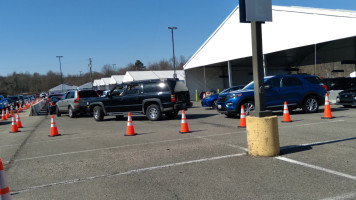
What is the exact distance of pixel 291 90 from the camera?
13.3 meters

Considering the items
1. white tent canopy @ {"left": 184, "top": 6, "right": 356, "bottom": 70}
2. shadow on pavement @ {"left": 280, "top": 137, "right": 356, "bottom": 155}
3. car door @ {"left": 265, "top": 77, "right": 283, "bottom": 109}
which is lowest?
shadow on pavement @ {"left": 280, "top": 137, "right": 356, "bottom": 155}

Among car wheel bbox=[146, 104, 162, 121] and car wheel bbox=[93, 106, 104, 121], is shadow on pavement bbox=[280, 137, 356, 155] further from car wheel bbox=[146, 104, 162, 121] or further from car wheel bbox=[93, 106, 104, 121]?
car wheel bbox=[93, 106, 104, 121]

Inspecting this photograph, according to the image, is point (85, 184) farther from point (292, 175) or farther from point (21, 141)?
point (21, 141)

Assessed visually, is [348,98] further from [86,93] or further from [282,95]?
[86,93]

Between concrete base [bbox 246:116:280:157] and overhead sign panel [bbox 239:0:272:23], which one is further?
overhead sign panel [bbox 239:0:272:23]

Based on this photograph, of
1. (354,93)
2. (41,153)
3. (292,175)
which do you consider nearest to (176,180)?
(292,175)

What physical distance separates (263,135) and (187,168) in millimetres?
1623

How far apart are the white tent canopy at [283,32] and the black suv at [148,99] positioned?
10.4 meters

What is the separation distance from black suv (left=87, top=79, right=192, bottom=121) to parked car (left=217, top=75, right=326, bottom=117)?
6.66ft

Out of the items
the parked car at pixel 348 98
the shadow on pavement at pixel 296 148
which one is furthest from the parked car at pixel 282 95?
the shadow on pavement at pixel 296 148

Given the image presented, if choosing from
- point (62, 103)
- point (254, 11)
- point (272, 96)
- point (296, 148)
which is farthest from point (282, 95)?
point (62, 103)

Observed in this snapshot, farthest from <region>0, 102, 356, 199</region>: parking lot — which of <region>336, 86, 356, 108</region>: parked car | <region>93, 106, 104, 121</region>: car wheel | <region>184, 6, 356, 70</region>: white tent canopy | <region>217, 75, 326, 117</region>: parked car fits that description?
<region>184, 6, 356, 70</region>: white tent canopy

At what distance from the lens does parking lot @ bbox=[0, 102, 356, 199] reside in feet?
13.8

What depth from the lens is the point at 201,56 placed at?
30344 mm
